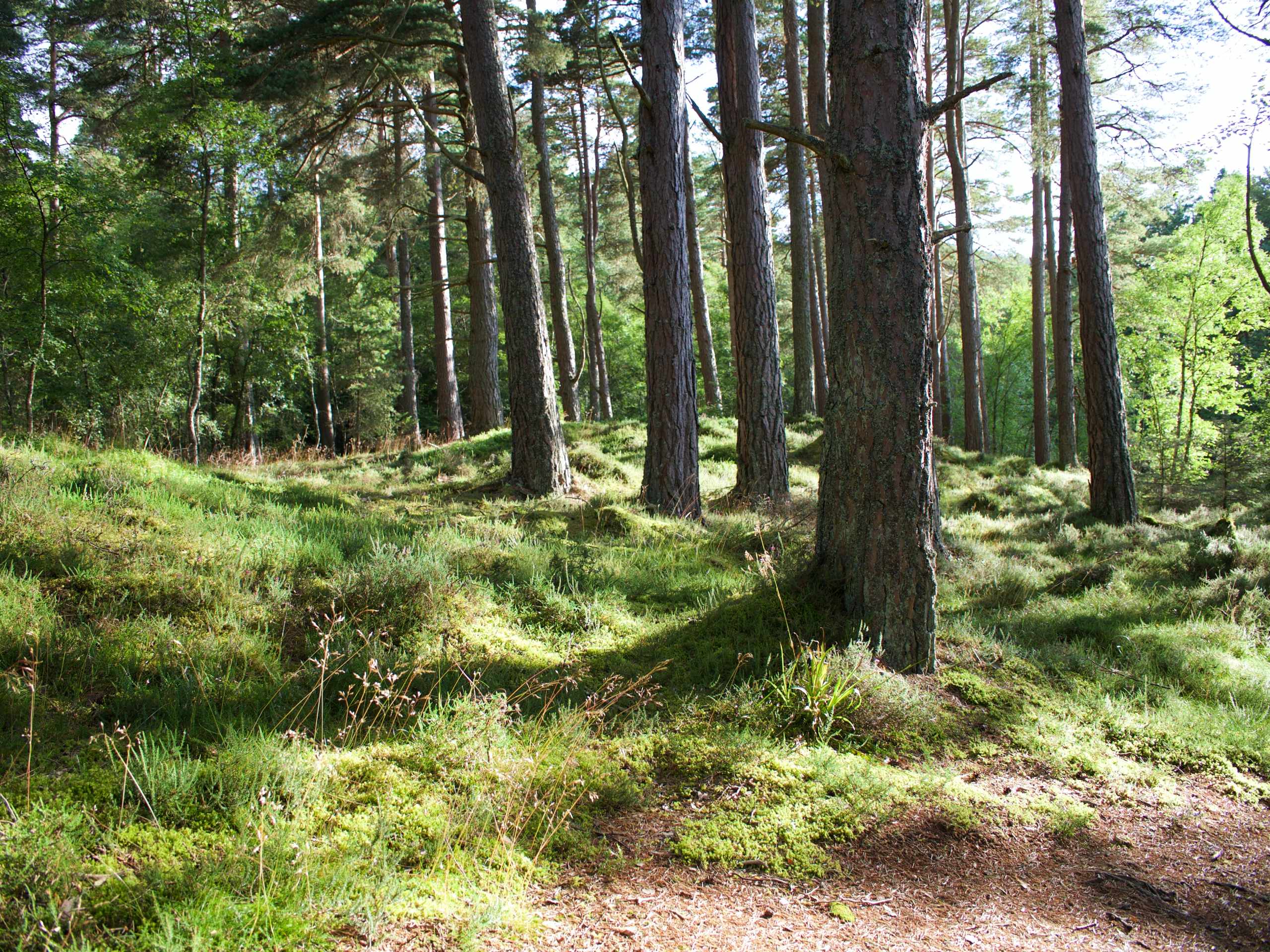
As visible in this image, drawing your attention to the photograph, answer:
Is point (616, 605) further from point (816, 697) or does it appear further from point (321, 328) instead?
point (321, 328)

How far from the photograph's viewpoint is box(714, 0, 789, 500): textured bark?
341 inches

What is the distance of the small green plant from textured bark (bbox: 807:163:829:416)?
14.5m

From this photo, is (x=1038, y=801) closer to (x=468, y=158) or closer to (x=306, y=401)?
(x=468, y=158)

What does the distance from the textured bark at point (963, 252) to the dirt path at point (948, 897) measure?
48.4 feet

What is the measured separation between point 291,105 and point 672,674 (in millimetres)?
11194

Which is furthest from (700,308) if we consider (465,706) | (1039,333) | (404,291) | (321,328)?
(465,706)

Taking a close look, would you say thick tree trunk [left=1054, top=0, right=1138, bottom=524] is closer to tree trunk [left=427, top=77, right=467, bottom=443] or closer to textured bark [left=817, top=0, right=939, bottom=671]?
textured bark [left=817, top=0, right=939, bottom=671]

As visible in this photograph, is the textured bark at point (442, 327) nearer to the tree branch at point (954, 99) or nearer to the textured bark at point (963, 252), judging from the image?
the textured bark at point (963, 252)

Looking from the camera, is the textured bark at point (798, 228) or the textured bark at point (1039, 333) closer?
the textured bark at point (798, 228)

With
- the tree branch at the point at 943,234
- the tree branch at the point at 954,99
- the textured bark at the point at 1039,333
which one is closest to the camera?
the tree branch at the point at 954,99

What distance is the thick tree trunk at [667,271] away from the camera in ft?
25.5

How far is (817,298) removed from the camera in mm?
20812

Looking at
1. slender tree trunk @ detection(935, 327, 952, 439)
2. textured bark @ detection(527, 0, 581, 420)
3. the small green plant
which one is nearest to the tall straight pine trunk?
slender tree trunk @ detection(935, 327, 952, 439)

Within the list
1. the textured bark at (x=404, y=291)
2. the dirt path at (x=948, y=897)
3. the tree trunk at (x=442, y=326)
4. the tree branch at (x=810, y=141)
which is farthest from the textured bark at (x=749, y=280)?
the tree trunk at (x=442, y=326)
